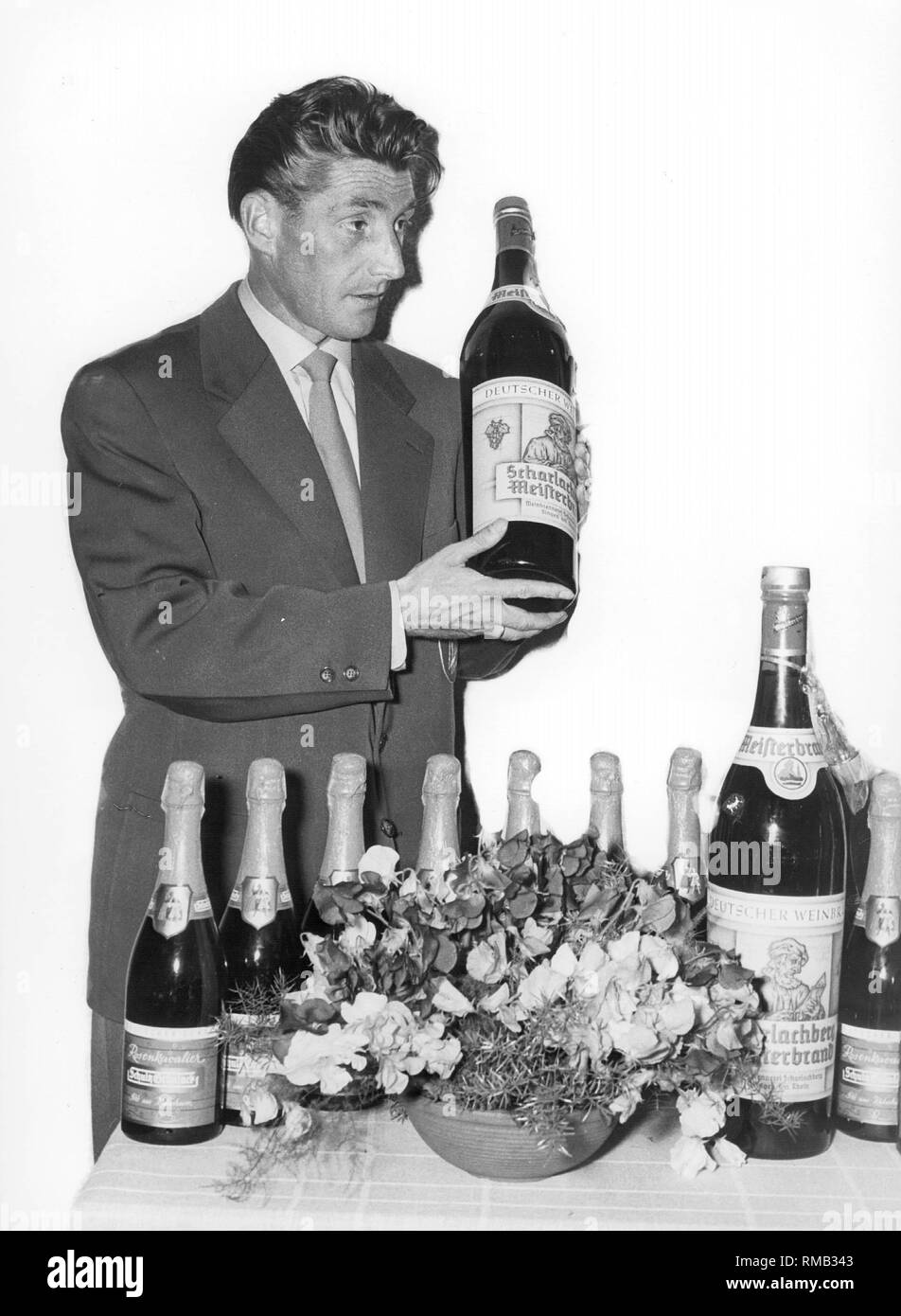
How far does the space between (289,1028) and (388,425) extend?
56 centimetres

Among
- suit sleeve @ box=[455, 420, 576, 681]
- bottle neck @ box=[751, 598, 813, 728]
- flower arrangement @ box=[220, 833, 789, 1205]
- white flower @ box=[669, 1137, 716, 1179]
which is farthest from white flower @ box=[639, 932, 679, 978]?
suit sleeve @ box=[455, 420, 576, 681]

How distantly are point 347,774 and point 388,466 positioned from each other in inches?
14.3

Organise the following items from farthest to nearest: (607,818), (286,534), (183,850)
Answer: (286,534)
(607,818)
(183,850)

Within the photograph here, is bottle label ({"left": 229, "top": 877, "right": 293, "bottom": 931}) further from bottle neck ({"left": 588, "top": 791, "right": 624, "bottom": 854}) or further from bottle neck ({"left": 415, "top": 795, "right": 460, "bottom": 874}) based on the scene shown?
bottle neck ({"left": 588, "top": 791, "right": 624, "bottom": 854})

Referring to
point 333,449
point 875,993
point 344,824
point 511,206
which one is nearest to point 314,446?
point 333,449

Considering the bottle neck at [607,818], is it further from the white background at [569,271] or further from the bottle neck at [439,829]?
the white background at [569,271]

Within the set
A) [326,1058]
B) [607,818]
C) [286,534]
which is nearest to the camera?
[326,1058]

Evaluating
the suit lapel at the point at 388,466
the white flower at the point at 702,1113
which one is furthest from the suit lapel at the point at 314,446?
the white flower at the point at 702,1113

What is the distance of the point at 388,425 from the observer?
107 cm

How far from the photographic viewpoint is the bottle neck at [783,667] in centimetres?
80

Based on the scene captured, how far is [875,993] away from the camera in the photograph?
80 cm

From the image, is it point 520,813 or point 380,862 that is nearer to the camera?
point 380,862

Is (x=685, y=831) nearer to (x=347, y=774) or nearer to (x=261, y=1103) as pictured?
(x=347, y=774)

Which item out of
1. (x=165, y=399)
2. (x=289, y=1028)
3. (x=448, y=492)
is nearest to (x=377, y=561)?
(x=448, y=492)
